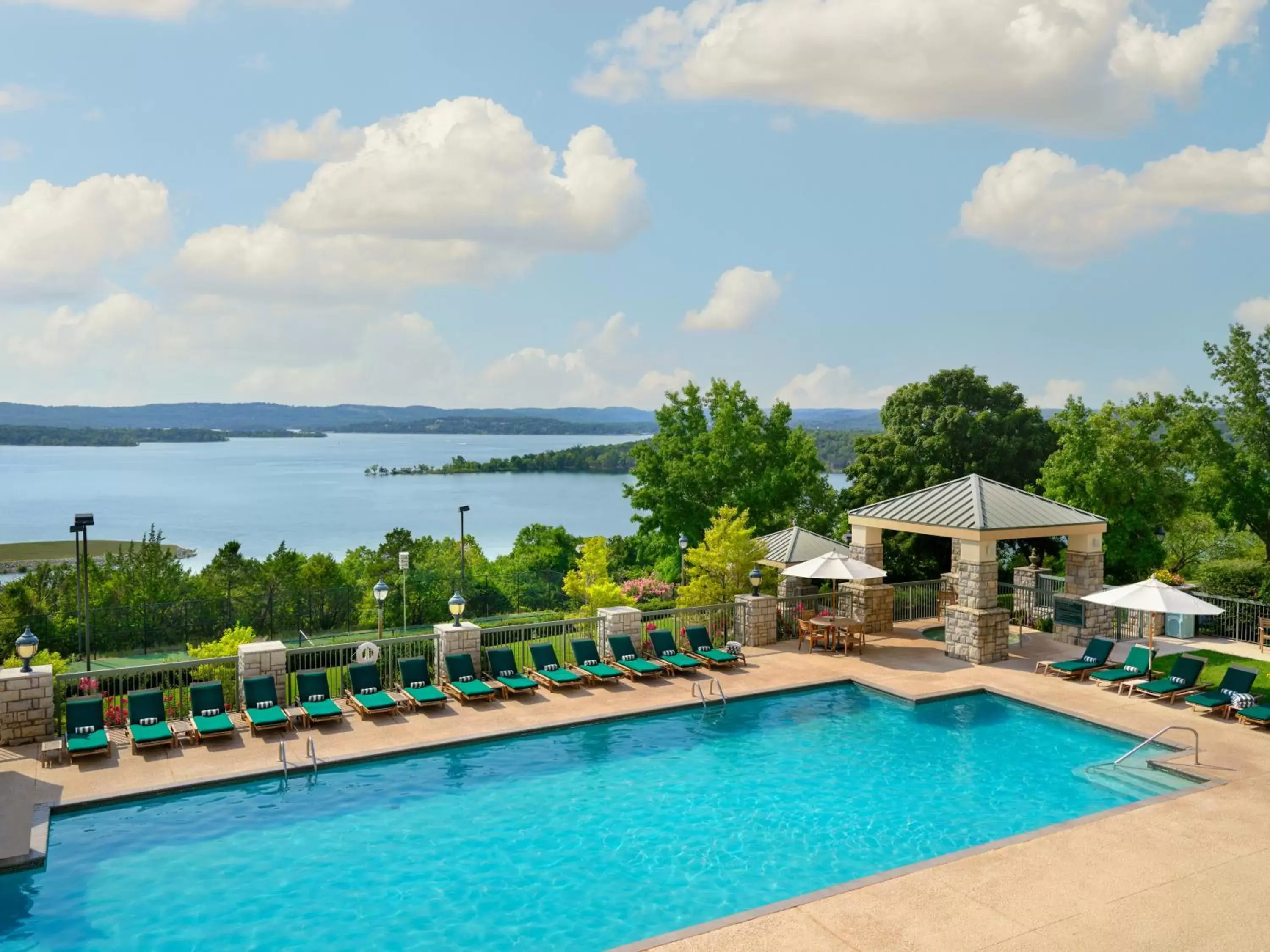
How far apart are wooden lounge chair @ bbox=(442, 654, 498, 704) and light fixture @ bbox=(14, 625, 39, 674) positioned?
6400 mm

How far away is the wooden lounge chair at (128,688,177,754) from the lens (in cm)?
1403

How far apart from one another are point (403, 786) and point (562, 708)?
380 cm

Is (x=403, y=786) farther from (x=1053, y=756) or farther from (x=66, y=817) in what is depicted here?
(x=1053, y=756)

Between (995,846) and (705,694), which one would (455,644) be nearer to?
(705,694)

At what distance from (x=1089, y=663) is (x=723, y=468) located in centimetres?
1735

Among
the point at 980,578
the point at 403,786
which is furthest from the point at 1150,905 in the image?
the point at 980,578

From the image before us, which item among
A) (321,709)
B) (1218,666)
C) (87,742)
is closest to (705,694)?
(321,709)

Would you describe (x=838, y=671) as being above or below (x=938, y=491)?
below

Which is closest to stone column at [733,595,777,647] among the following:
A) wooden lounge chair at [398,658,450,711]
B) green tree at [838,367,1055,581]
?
wooden lounge chair at [398,658,450,711]

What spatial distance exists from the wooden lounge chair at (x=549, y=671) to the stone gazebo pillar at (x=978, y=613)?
8.17 m

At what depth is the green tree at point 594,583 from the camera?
2425 cm

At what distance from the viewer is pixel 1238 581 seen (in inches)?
968

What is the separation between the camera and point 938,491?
2242cm

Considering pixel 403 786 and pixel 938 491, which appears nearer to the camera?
pixel 403 786
